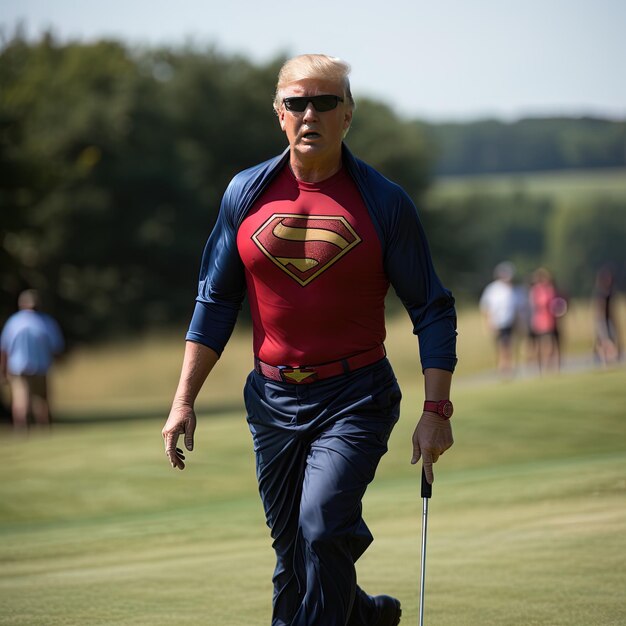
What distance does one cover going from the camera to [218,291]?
16.3 feet

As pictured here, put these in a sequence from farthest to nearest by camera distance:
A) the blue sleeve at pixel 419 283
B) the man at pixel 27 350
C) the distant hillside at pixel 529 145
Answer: the distant hillside at pixel 529 145 < the man at pixel 27 350 < the blue sleeve at pixel 419 283

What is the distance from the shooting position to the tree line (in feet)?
148

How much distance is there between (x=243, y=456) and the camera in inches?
585

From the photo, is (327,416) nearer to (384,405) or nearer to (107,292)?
(384,405)

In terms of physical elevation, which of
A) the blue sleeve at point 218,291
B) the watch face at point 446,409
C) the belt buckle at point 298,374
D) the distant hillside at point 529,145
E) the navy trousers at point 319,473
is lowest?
the navy trousers at point 319,473

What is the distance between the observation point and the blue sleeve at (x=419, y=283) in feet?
15.3

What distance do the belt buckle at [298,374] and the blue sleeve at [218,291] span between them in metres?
0.33

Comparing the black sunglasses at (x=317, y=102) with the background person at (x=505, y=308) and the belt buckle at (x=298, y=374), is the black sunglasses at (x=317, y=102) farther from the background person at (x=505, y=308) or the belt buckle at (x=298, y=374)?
the background person at (x=505, y=308)

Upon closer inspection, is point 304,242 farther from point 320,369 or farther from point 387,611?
point 387,611

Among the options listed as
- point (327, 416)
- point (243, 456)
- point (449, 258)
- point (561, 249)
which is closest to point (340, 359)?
point (327, 416)

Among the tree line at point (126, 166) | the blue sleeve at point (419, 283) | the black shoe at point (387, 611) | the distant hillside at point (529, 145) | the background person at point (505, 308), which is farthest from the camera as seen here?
the distant hillside at point (529, 145)

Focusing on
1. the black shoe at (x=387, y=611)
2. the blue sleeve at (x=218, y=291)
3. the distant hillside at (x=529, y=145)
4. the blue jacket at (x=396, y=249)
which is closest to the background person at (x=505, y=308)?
the black shoe at (x=387, y=611)

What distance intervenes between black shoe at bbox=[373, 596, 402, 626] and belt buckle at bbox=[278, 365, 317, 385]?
1.00 m

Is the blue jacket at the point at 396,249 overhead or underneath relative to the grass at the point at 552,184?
underneath
